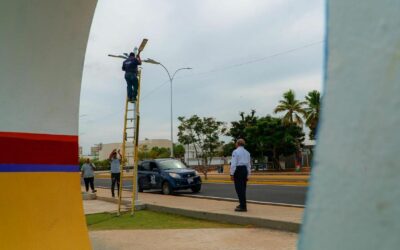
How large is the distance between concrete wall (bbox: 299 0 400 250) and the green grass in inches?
296

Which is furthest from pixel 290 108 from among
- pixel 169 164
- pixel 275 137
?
pixel 169 164

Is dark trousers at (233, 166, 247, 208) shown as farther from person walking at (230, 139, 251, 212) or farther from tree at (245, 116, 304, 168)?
tree at (245, 116, 304, 168)

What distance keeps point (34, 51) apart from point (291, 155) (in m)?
45.2

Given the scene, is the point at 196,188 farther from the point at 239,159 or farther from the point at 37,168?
the point at 37,168

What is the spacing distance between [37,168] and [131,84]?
6.09m

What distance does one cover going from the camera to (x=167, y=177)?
A: 1727 centimetres

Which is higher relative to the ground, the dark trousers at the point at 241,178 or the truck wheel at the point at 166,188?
the dark trousers at the point at 241,178

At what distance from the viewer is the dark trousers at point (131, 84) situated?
34.2 feet

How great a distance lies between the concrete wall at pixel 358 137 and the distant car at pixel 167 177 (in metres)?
15.9

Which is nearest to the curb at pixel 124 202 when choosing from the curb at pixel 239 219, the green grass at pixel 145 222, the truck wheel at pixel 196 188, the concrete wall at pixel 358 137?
the green grass at pixel 145 222

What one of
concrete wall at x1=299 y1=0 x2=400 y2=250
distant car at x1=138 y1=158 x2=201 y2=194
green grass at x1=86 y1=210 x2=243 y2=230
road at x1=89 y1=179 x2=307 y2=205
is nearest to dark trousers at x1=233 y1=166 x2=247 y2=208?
green grass at x1=86 y1=210 x2=243 y2=230

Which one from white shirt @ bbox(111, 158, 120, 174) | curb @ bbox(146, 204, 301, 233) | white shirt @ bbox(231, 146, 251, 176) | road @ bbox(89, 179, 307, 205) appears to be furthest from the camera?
white shirt @ bbox(111, 158, 120, 174)

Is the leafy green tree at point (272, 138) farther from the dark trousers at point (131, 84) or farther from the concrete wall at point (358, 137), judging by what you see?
the concrete wall at point (358, 137)

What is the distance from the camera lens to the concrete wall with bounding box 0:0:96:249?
4.31 metres
